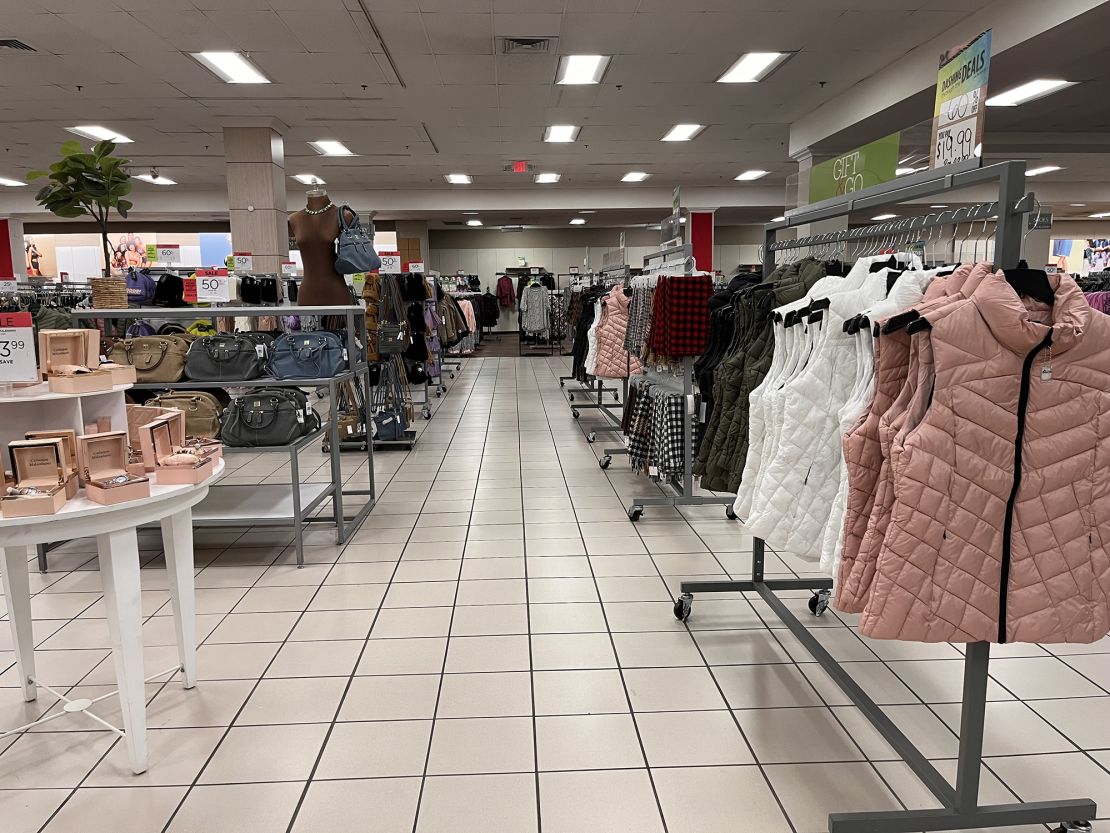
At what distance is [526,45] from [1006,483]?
669 centimetres

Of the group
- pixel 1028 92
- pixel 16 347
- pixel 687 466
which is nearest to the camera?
pixel 16 347

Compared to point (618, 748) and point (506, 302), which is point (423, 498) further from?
point (506, 302)

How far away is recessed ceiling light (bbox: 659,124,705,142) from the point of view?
1066 centimetres

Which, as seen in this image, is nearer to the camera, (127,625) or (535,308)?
(127,625)

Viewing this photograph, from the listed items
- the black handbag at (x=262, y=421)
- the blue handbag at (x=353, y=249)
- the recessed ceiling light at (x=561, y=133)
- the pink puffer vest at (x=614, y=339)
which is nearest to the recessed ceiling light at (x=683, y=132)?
the recessed ceiling light at (x=561, y=133)

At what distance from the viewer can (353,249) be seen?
17.9ft

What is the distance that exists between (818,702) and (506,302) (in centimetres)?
2031

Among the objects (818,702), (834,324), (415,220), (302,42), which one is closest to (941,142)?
(834,324)

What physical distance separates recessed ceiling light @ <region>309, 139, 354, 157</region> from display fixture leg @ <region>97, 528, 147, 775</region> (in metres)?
10.2

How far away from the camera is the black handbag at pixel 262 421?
404 centimetres

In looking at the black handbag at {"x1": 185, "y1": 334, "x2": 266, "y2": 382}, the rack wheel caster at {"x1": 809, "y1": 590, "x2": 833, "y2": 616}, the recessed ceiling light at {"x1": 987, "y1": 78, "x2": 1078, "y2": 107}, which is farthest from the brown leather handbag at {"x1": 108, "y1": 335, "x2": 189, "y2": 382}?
the recessed ceiling light at {"x1": 987, "y1": 78, "x2": 1078, "y2": 107}

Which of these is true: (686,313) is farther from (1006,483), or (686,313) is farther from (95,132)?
(95,132)

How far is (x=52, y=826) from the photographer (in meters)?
2.05

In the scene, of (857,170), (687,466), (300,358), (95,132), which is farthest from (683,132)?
(857,170)
